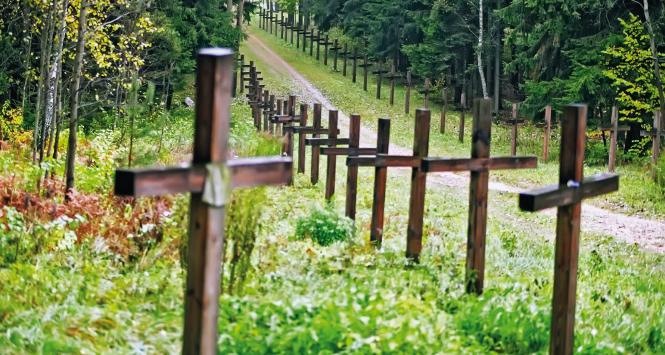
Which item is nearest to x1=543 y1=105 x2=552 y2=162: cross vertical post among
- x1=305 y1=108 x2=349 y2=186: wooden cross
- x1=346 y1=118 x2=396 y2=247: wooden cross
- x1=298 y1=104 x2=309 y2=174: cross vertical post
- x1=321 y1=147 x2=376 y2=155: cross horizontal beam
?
x1=298 y1=104 x2=309 y2=174: cross vertical post

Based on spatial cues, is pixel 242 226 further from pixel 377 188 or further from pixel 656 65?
pixel 656 65

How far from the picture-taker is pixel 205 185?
155 inches

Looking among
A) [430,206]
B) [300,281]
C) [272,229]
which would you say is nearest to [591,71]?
[430,206]

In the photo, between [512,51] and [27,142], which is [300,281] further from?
[512,51]

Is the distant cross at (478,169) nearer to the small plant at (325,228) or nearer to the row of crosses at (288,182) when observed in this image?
the row of crosses at (288,182)

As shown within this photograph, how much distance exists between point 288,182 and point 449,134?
30416mm

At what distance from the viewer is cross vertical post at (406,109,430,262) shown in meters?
8.53

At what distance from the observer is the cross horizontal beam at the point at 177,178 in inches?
Result: 149

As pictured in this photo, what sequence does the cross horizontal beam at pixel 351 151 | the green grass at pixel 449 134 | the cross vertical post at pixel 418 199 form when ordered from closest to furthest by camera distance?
1. the cross vertical post at pixel 418 199
2. the cross horizontal beam at pixel 351 151
3. the green grass at pixel 449 134

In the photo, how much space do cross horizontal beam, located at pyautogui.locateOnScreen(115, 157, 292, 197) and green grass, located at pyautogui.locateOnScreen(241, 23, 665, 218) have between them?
14073 mm

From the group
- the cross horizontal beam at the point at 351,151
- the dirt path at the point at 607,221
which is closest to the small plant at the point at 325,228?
the cross horizontal beam at the point at 351,151

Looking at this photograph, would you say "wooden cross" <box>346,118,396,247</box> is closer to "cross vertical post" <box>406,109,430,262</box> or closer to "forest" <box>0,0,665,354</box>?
"forest" <box>0,0,665,354</box>

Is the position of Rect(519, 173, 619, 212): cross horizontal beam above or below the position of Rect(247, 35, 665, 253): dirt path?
above

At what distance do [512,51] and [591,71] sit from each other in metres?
18.1
